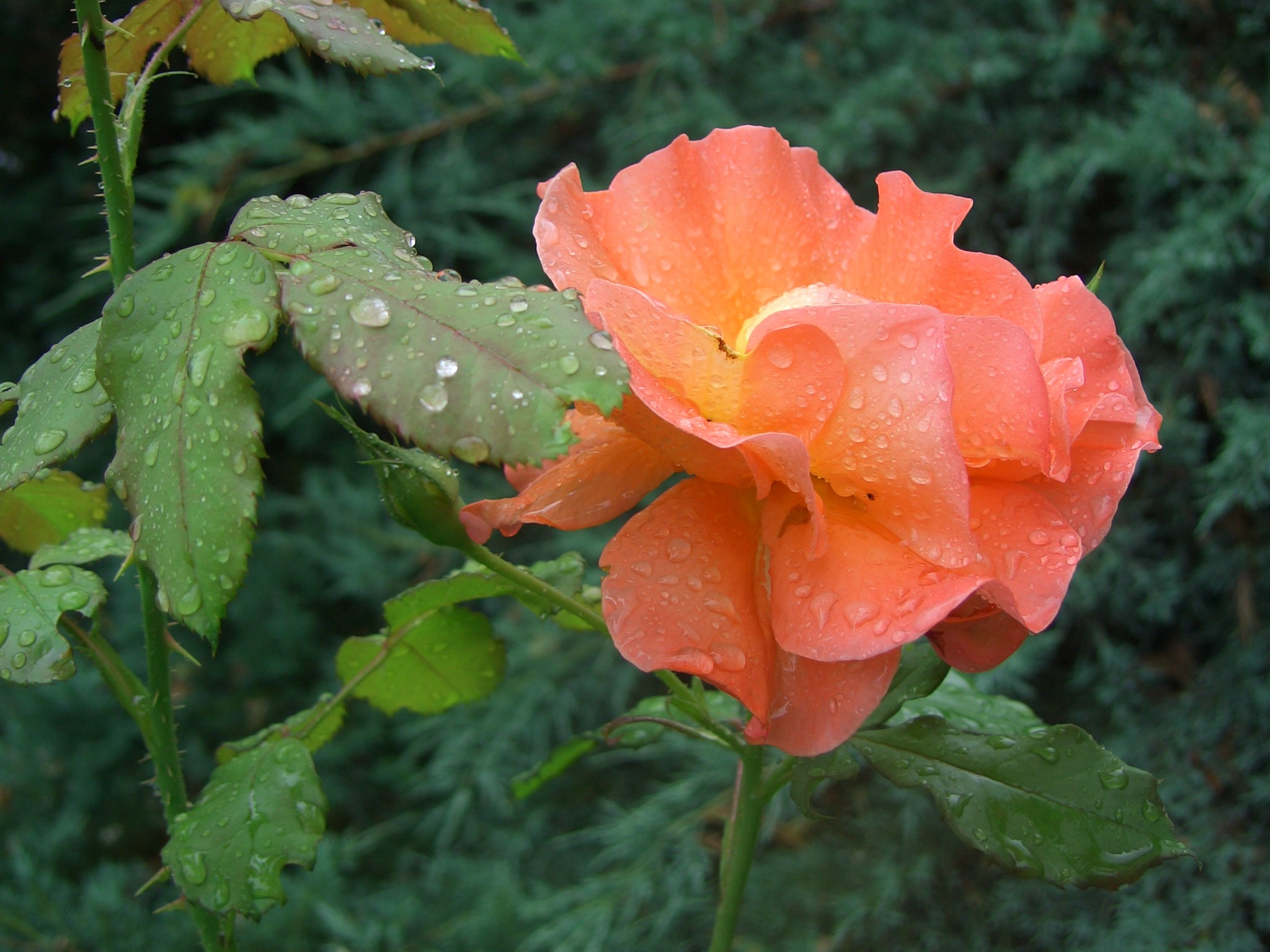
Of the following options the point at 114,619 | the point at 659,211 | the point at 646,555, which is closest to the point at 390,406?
the point at 646,555

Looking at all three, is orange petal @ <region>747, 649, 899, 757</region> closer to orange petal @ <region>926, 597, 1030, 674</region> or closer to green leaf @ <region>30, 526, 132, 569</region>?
orange petal @ <region>926, 597, 1030, 674</region>

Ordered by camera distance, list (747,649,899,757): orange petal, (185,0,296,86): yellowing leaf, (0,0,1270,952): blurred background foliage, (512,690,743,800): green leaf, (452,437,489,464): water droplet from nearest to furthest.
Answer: (452,437,489,464): water droplet, (747,649,899,757): orange petal, (185,0,296,86): yellowing leaf, (512,690,743,800): green leaf, (0,0,1270,952): blurred background foliage

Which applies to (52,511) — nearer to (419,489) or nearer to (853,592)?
(419,489)

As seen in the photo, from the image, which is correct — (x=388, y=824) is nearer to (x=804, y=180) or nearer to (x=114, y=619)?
(x=114, y=619)

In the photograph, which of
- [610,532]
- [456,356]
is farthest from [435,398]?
[610,532]

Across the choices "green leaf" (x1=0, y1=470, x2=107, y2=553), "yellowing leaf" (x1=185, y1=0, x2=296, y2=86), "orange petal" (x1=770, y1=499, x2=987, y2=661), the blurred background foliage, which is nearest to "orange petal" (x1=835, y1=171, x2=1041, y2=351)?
"orange petal" (x1=770, y1=499, x2=987, y2=661)

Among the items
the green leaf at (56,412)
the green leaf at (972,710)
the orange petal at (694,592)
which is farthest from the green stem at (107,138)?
the green leaf at (972,710)

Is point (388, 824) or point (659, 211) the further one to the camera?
point (388, 824)
